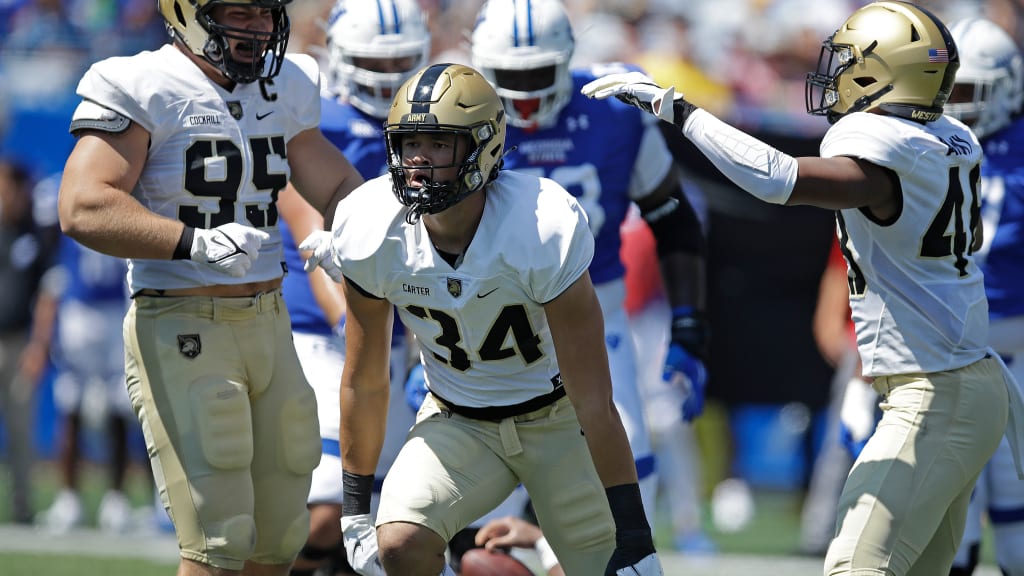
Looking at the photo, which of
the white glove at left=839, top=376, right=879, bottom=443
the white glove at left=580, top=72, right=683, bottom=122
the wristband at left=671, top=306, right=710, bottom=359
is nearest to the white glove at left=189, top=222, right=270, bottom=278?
the white glove at left=580, top=72, right=683, bottom=122

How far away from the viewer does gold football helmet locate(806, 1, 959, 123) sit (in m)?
3.55

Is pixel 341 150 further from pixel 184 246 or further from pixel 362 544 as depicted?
pixel 362 544

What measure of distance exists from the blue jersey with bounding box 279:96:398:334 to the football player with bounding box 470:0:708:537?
1.49 feet

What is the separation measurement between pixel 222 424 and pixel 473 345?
65 cm

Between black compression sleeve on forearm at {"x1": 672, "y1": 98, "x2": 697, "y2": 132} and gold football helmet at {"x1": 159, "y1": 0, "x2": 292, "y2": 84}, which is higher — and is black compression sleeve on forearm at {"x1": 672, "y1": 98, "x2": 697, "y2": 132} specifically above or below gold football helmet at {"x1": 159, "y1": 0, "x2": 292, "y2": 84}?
below

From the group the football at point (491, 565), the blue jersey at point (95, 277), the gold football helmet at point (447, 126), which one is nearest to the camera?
the gold football helmet at point (447, 126)

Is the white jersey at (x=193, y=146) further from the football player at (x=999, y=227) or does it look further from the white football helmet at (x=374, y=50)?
the football player at (x=999, y=227)

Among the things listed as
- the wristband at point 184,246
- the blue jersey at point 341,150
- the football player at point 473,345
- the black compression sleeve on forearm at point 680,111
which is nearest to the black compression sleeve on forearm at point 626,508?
the football player at point 473,345

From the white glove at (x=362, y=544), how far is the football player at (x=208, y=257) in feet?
0.80

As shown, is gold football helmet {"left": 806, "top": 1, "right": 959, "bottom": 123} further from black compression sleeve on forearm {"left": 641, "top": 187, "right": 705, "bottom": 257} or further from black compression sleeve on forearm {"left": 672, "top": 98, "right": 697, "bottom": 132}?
black compression sleeve on forearm {"left": 641, "top": 187, "right": 705, "bottom": 257}

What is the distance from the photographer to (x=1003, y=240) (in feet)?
15.6

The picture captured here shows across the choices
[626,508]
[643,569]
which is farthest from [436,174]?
[643,569]

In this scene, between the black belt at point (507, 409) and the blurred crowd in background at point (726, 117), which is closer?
the black belt at point (507, 409)

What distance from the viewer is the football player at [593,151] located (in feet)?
15.0
